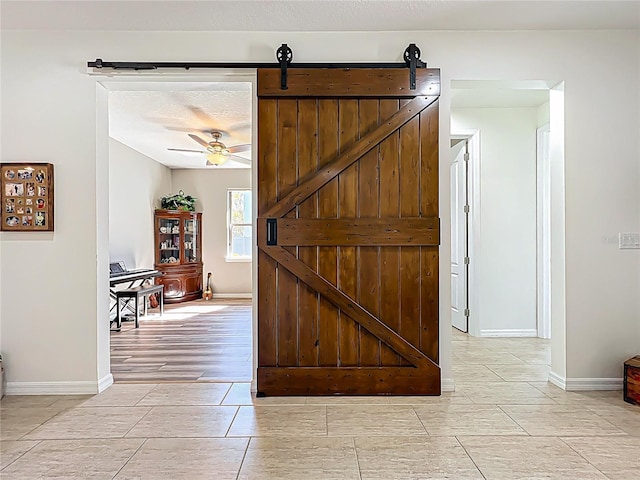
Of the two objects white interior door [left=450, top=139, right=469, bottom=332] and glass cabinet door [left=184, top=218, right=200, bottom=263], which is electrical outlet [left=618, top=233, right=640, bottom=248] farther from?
glass cabinet door [left=184, top=218, right=200, bottom=263]

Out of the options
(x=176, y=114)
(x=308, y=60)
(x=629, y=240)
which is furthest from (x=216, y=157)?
(x=629, y=240)

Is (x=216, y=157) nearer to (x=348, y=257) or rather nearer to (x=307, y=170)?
(x=307, y=170)

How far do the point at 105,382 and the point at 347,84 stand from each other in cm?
277

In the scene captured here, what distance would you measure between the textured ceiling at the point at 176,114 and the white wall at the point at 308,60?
0.39 m

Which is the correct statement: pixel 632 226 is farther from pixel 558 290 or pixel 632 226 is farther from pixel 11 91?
pixel 11 91

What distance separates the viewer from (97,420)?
9.25 feet

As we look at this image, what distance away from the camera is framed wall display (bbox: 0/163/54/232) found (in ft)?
10.7

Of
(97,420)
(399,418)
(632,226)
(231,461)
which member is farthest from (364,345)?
(632,226)

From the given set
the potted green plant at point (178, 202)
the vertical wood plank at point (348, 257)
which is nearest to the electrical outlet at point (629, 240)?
the vertical wood plank at point (348, 257)

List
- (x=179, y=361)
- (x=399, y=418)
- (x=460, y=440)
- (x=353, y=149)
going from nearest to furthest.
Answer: (x=460, y=440)
(x=399, y=418)
(x=353, y=149)
(x=179, y=361)

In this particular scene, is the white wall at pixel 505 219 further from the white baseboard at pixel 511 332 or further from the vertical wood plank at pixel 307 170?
the vertical wood plank at pixel 307 170

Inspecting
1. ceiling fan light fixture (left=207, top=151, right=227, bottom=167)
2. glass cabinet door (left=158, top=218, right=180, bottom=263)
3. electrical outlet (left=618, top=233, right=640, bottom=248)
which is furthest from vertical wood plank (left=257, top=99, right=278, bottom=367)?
glass cabinet door (left=158, top=218, right=180, bottom=263)

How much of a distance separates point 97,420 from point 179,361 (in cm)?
143

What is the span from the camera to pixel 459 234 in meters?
5.63
